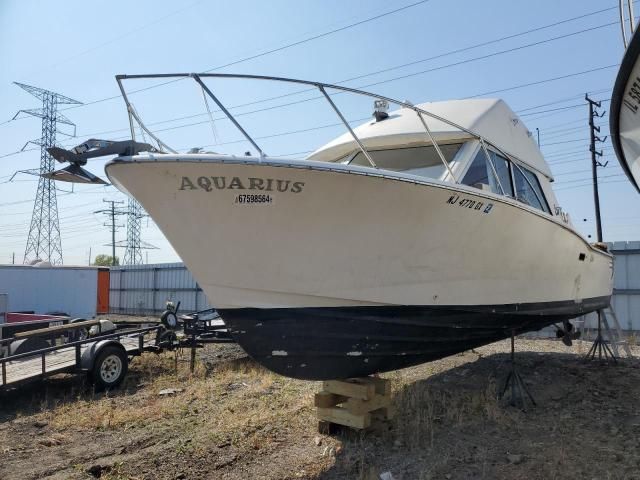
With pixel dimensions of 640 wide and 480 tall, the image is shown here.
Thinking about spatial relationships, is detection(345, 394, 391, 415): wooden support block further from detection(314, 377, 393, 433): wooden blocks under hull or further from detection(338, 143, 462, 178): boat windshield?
detection(338, 143, 462, 178): boat windshield

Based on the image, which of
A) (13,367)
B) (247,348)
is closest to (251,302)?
(247,348)

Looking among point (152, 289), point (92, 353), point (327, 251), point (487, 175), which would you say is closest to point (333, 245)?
point (327, 251)

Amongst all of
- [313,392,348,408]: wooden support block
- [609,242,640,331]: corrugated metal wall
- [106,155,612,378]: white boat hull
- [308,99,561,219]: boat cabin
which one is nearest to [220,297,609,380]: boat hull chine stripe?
[106,155,612,378]: white boat hull

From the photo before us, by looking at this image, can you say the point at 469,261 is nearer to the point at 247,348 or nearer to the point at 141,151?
the point at 247,348

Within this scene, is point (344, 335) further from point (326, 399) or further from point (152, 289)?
point (152, 289)

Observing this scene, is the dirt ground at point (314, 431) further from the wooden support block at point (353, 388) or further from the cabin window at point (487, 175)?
the cabin window at point (487, 175)

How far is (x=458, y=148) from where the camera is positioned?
529 centimetres

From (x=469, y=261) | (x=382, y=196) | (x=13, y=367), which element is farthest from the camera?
(x=13, y=367)

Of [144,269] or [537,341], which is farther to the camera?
[144,269]

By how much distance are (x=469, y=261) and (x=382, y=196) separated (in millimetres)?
1231

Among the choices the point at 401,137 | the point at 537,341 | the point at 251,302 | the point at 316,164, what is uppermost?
the point at 401,137

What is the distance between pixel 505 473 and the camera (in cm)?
374

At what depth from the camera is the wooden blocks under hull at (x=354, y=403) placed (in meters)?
4.43

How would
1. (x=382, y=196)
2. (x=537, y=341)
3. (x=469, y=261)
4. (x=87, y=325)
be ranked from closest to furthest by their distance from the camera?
(x=382, y=196) → (x=469, y=261) → (x=87, y=325) → (x=537, y=341)
